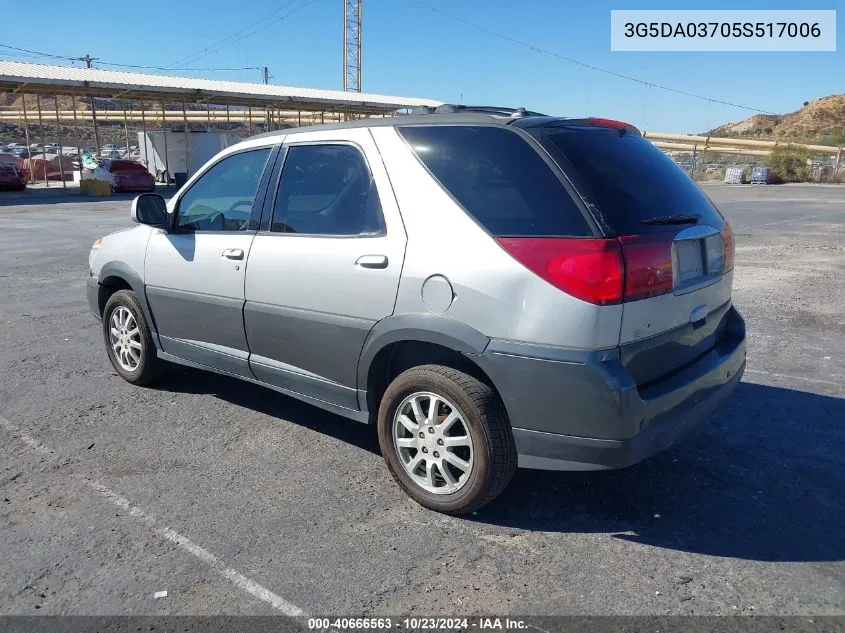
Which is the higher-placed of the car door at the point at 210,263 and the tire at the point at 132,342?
the car door at the point at 210,263

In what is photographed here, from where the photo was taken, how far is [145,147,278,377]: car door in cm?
439

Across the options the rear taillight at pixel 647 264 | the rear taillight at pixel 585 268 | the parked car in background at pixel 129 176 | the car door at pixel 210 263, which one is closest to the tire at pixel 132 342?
the car door at pixel 210 263

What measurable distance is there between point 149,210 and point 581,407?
10.9 feet

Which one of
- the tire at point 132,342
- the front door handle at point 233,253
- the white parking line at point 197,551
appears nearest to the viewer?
the white parking line at point 197,551

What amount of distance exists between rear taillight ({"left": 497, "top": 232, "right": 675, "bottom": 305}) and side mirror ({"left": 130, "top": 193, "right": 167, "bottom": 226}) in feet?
9.14

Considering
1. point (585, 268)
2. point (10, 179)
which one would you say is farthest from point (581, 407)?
point (10, 179)

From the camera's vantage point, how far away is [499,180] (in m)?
3.33

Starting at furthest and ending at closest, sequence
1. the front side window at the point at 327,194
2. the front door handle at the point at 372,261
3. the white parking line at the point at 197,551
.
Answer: the front side window at the point at 327,194 < the front door handle at the point at 372,261 < the white parking line at the point at 197,551

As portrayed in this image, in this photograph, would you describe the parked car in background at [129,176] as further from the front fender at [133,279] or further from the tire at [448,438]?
the tire at [448,438]

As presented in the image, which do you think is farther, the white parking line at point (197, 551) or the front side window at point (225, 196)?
the front side window at point (225, 196)

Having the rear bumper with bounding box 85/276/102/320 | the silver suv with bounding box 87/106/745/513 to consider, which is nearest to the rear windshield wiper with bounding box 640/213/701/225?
the silver suv with bounding box 87/106/745/513

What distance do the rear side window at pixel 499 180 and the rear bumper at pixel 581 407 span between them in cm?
55

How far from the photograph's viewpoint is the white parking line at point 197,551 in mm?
2834

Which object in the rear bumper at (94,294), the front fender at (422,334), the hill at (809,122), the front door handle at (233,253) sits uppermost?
the hill at (809,122)
